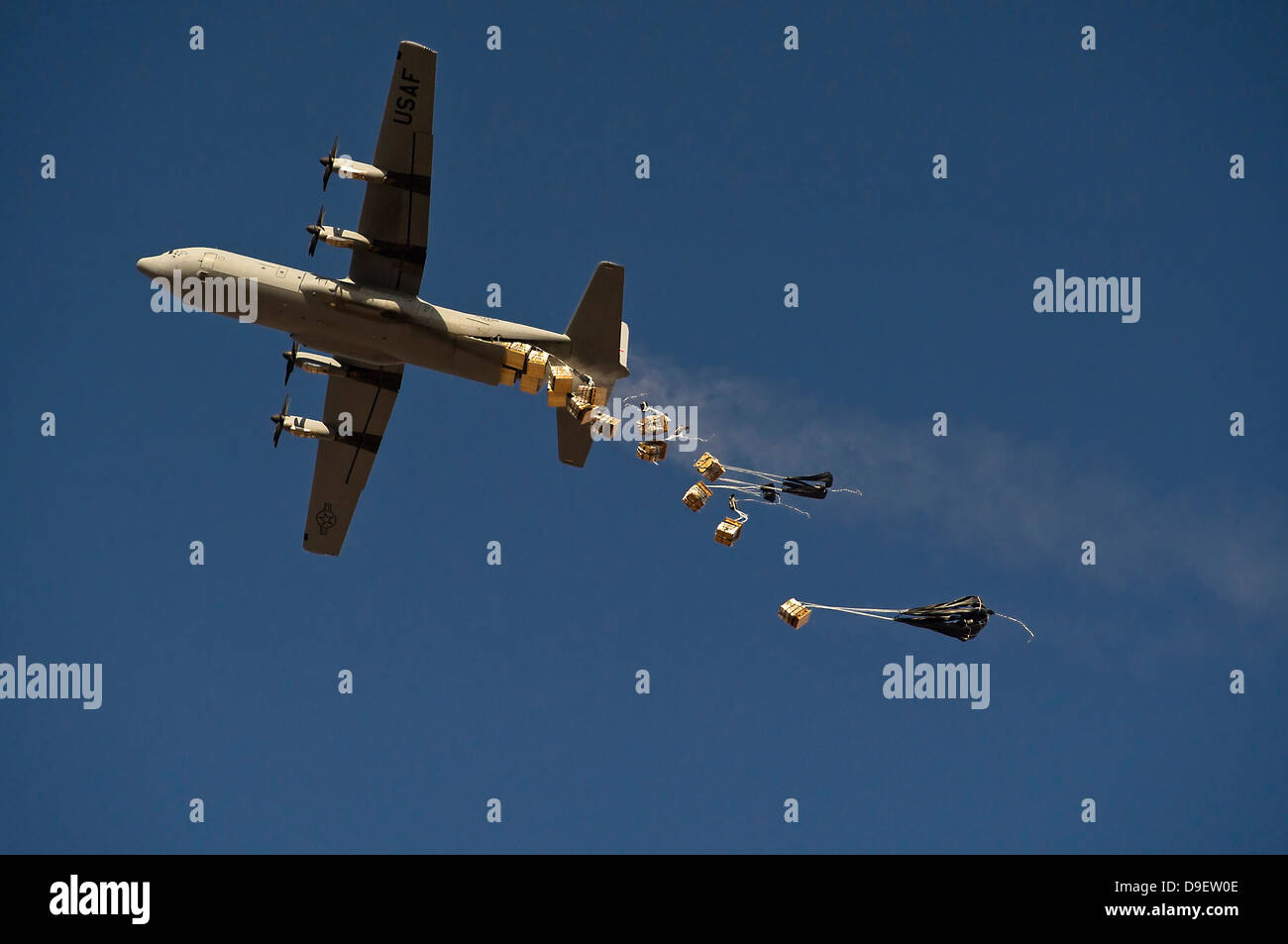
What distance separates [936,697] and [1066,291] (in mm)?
20278

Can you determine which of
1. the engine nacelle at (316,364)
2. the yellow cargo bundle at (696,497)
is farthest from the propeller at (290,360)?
the yellow cargo bundle at (696,497)

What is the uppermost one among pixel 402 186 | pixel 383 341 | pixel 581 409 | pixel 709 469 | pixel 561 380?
pixel 402 186

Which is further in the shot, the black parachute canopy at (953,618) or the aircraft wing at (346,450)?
the aircraft wing at (346,450)

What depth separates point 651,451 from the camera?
46125mm

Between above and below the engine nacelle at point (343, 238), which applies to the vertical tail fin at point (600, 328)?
below

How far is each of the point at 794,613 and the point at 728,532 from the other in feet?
14.4

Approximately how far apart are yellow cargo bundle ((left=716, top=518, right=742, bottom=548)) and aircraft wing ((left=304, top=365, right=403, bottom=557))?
1631 centimetres

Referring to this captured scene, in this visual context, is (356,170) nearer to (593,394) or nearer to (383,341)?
(383,341)

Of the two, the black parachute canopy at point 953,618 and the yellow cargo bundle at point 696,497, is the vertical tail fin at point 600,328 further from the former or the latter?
the black parachute canopy at point 953,618

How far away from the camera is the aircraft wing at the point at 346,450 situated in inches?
1998

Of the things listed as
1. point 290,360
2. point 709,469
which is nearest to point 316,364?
point 290,360

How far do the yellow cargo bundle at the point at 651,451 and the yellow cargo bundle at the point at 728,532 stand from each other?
164 inches

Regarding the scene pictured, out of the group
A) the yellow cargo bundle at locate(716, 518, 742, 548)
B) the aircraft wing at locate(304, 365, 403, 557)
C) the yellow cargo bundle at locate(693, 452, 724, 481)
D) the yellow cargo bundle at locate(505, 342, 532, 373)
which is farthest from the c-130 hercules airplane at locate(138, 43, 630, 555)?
the yellow cargo bundle at locate(716, 518, 742, 548)

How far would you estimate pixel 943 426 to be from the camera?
5309 cm
